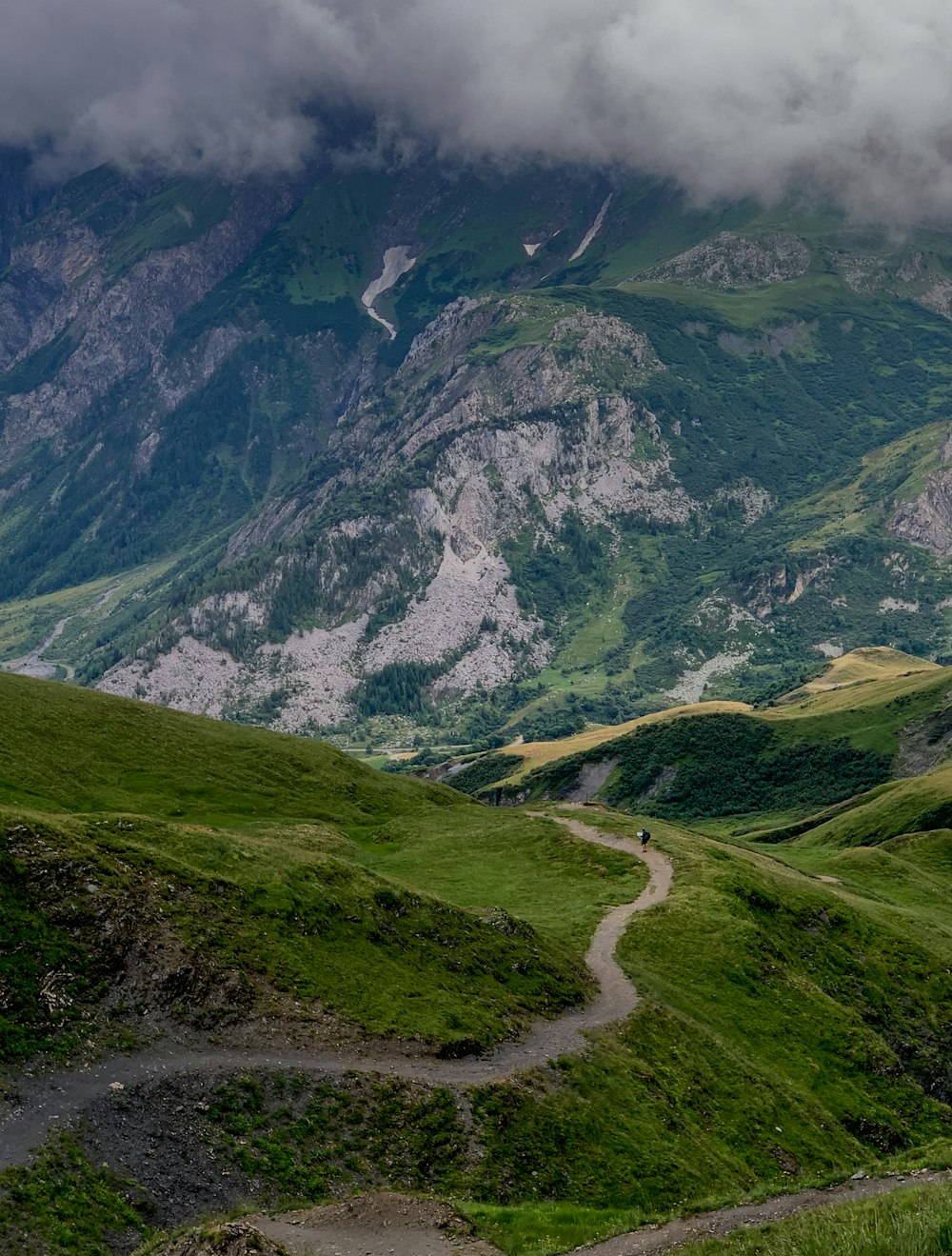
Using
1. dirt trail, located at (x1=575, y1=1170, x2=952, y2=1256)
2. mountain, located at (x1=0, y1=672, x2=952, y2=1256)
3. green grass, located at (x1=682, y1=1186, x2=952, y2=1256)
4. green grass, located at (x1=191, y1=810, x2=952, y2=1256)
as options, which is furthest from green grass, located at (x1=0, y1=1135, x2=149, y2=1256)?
green grass, located at (x1=682, y1=1186, x2=952, y2=1256)

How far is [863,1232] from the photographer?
28141mm

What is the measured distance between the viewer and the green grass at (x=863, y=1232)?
87.1 feet

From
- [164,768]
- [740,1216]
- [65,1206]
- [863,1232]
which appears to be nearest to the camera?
[863,1232]

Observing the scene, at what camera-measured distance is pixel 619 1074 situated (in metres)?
65.1

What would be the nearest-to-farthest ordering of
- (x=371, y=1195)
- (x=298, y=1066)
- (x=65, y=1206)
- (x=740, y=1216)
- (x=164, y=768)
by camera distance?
(x=65, y=1206), (x=740, y=1216), (x=371, y=1195), (x=298, y=1066), (x=164, y=768)

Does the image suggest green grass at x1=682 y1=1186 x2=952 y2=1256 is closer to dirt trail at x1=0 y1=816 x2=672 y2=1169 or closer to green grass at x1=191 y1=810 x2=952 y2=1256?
green grass at x1=191 y1=810 x2=952 y2=1256

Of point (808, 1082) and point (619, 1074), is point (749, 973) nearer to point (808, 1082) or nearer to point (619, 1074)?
point (808, 1082)

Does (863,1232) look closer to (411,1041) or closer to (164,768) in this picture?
(411,1041)

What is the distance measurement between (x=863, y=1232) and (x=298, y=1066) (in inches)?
1360

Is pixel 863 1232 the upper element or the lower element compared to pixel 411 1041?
upper

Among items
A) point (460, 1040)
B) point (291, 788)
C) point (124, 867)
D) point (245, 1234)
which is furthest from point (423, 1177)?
point (291, 788)

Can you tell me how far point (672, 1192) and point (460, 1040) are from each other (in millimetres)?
13358

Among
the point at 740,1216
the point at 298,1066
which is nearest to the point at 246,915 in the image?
the point at 298,1066

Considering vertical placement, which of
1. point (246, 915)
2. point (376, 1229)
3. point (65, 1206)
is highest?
point (65, 1206)
